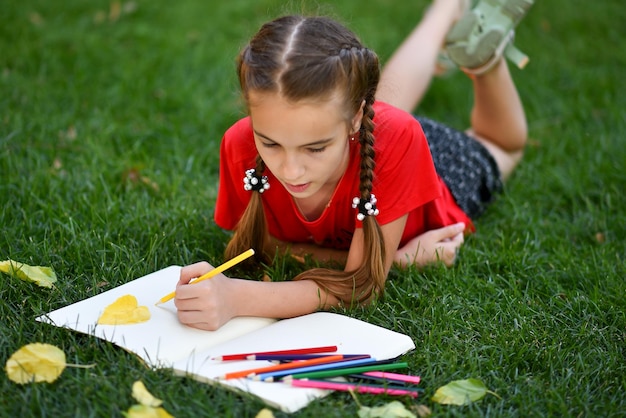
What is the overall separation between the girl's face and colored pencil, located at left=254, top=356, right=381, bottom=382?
0.49 m

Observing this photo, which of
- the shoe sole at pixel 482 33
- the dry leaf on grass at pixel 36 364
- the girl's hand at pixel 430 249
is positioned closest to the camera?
the dry leaf on grass at pixel 36 364

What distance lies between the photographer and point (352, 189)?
8.07 feet

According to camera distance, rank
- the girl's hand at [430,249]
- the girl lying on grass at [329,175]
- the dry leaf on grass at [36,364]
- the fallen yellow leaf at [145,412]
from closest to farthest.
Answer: the fallen yellow leaf at [145,412] → the dry leaf on grass at [36,364] → the girl lying on grass at [329,175] → the girl's hand at [430,249]

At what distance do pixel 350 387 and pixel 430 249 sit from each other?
0.84m

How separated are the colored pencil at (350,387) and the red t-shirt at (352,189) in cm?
60

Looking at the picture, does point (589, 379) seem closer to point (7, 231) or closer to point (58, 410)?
point (58, 410)

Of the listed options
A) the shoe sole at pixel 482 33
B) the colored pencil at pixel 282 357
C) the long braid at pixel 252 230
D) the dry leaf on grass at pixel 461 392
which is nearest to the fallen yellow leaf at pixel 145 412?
the colored pencil at pixel 282 357

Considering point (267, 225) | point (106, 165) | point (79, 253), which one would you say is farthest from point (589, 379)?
point (106, 165)

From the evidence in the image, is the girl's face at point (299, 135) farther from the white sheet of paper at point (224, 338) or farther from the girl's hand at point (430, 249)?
the girl's hand at point (430, 249)

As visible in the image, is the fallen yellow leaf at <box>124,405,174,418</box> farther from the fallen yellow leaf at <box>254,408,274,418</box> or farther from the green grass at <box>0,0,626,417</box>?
the fallen yellow leaf at <box>254,408,274,418</box>

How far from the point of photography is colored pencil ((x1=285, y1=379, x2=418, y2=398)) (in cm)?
193

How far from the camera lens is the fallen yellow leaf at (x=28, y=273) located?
7.64ft

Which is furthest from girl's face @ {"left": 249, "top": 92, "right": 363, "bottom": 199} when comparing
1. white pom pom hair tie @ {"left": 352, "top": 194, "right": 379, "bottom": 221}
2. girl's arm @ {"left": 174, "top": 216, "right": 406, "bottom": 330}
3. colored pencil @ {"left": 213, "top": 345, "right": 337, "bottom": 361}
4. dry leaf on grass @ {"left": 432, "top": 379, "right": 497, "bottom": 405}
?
dry leaf on grass @ {"left": 432, "top": 379, "right": 497, "bottom": 405}

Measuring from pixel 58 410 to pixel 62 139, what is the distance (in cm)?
189
